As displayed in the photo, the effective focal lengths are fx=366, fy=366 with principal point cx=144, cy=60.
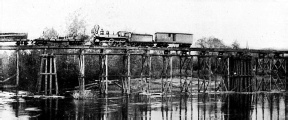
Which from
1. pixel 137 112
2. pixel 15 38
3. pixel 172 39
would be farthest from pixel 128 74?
pixel 137 112

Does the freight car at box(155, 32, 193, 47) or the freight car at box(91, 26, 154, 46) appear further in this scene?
the freight car at box(155, 32, 193, 47)

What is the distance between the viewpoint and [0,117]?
66.4 feet

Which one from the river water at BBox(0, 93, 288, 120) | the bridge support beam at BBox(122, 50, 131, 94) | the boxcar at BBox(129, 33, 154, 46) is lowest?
the river water at BBox(0, 93, 288, 120)

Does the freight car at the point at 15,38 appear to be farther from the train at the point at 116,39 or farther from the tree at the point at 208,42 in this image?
the tree at the point at 208,42

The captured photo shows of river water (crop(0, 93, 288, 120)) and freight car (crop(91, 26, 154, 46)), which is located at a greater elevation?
freight car (crop(91, 26, 154, 46))

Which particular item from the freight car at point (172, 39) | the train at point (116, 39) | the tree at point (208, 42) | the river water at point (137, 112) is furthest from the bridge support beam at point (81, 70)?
the tree at point (208, 42)

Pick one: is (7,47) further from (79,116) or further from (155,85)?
(155,85)

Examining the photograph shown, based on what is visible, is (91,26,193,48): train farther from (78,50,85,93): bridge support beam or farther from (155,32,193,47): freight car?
(78,50,85,93): bridge support beam

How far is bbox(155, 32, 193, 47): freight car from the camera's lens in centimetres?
3700

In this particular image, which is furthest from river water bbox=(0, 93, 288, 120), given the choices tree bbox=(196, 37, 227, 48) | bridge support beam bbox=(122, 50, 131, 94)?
tree bbox=(196, 37, 227, 48)

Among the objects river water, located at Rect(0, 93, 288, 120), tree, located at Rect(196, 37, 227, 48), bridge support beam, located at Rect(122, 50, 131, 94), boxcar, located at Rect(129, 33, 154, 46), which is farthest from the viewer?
tree, located at Rect(196, 37, 227, 48)

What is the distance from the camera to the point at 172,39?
37.5 meters

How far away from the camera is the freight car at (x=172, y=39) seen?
37.0 metres

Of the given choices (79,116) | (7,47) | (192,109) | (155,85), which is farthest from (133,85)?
(79,116)
